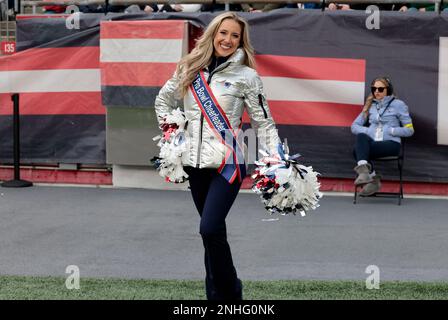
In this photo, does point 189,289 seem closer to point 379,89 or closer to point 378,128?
point 378,128

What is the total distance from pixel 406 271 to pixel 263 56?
180 inches

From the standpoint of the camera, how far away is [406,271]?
28.8 feet

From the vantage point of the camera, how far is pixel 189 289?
797cm

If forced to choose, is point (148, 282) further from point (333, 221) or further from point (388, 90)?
point (388, 90)

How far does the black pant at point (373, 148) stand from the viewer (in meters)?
12.1

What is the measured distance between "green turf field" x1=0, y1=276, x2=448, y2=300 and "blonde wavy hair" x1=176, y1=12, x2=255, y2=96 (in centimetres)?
156

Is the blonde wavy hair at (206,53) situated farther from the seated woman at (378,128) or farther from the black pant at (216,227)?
the seated woman at (378,128)

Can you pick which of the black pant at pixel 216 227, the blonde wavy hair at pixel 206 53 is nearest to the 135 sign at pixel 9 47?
the blonde wavy hair at pixel 206 53

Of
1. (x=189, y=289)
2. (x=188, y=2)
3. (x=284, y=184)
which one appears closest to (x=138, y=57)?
(x=188, y=2)

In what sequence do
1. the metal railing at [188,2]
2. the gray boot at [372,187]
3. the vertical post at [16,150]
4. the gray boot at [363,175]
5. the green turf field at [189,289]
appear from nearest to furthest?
1. the green turf field at [189,289]
2. the gray boot at [363,175]
3. the gray boot at [372,187]
4. the metal railing at [188,2]
5. the vertical post at [16,150]

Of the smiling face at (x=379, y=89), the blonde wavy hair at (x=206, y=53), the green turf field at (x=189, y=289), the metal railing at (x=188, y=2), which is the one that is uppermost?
the metal railing at (x=188, y=2)

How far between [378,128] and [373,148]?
24cm

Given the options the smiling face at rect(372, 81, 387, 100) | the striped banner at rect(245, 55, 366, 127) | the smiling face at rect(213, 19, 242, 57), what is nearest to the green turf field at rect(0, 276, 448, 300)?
the smiling face at rect(213, 19, 242, 57)

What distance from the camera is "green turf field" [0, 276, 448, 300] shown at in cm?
774
